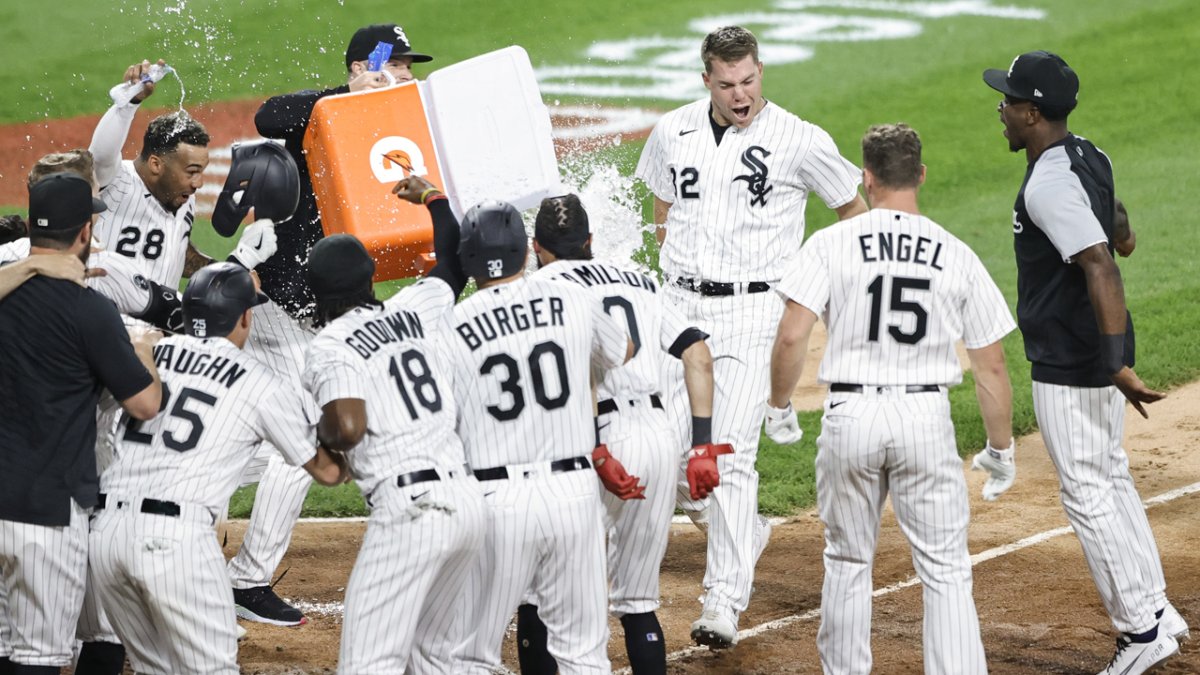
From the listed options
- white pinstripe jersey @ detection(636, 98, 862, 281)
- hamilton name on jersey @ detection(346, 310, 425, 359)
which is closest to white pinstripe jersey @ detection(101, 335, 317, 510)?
hamilton name on jersey @ detection(346, 310, 425, 359)

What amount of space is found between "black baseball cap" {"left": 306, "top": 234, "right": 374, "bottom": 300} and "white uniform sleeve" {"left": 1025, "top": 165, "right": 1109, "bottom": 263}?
2.38 metres

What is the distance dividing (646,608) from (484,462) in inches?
33.7

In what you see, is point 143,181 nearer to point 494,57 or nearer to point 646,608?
point 494,57

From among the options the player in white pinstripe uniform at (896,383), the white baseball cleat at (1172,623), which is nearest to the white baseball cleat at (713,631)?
the player in white pinstripe uniform at (896,383)

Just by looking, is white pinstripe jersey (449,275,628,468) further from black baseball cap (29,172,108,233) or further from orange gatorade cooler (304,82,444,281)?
black baseball cap (29,172,108,233)

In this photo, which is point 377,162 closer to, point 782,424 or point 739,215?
point 739,215

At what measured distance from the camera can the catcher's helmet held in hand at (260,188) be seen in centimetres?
564

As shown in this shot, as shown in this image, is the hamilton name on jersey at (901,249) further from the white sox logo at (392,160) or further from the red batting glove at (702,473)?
the white sox logo at (392,160)

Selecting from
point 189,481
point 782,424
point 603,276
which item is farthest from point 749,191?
point 189,481

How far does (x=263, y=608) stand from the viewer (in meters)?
6.15

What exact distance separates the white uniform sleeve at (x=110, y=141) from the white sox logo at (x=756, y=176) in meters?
2.49

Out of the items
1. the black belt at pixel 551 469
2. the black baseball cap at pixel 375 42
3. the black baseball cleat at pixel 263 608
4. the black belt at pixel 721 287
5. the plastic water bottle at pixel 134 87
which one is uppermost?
the black baseball cap at pixel 375 42

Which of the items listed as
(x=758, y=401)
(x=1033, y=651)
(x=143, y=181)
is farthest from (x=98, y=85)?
(x=1033, y=651)

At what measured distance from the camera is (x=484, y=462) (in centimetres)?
464
